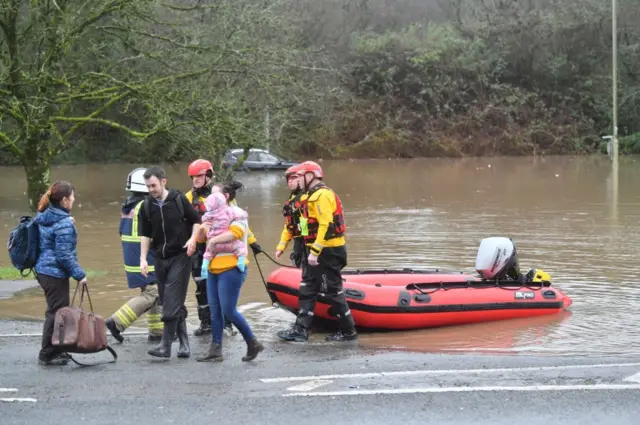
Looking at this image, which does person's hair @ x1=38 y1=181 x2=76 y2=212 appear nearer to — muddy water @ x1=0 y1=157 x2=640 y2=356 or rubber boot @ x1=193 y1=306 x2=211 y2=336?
rubber boot @ x1=193 y1=306 x2=211 y2=336

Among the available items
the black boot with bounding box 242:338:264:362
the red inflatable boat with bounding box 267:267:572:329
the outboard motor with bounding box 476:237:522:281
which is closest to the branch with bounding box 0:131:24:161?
the red inflatable boat with bounding box 267:267:572:329

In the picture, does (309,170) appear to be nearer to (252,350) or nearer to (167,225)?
(167,225)

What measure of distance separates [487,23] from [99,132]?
2227cm

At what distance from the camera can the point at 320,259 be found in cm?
929

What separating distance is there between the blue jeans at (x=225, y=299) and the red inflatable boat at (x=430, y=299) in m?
1.38

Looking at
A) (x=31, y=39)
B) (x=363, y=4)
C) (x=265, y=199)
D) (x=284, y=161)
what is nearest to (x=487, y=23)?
(x=363, y=4)

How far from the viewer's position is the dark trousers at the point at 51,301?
8023 mm

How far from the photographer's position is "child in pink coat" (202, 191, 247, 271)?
8164mm

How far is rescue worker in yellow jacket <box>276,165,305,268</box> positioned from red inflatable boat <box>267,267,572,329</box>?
22cm

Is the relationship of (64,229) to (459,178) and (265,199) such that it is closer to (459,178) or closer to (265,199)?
(265,199)

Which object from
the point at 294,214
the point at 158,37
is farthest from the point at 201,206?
the point at 158,37

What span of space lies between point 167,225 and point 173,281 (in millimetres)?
468

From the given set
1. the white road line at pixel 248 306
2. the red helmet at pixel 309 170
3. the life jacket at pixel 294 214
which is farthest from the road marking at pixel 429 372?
the white road line at pixel 248 306

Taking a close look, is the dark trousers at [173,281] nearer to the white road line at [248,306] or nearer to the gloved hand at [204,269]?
the gloved hand at [204,269]
